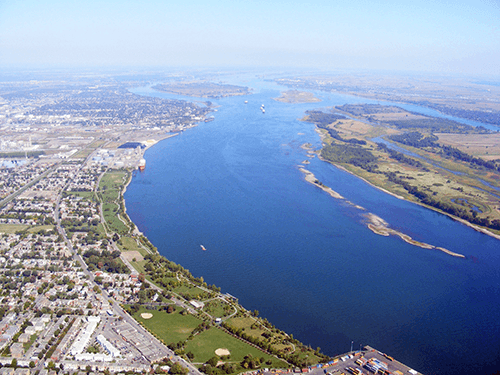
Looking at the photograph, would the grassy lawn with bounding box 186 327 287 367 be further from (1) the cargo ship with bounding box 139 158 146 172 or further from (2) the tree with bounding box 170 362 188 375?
(1) the cargo ship with bounding box 139 158 146 172

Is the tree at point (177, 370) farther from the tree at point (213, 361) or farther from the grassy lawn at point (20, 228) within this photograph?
the grassy lawn at point (20, 228)

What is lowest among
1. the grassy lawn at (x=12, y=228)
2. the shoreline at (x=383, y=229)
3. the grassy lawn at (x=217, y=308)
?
the grassy lawn at (x=217, y=308)

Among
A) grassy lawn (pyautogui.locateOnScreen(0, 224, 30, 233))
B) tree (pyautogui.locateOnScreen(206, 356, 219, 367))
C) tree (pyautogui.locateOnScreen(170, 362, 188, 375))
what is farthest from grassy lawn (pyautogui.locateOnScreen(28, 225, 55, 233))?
tree (pyautogui.locateOnScreen(206, 356, 219, 367))

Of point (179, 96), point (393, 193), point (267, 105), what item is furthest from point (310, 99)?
point (393, 193)

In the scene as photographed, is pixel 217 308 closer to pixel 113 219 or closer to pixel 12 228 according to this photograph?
pixel 113 219

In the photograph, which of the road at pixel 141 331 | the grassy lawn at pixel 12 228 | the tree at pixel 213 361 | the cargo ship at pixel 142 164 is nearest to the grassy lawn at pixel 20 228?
the grassy lawn at pixel 12 228

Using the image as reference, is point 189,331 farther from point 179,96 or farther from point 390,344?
point 179,96
